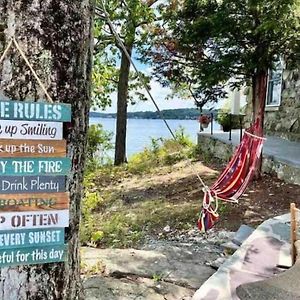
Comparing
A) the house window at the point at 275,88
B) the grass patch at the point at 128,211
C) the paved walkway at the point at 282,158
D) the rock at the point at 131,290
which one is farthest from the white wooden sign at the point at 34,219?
the house window at the point at 275,88

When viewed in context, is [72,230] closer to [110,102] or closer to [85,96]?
[85,96]

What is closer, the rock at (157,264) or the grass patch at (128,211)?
the rock at (157,264)

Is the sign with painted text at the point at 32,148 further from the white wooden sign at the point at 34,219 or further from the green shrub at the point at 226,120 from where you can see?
the green shrub at the point at 226,120

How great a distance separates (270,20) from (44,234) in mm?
4805

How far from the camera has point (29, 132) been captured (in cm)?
135

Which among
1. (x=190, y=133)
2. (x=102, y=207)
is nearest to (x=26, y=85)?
(x=102, y=207)

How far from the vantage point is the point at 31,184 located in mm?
1351

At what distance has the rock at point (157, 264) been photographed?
296 cm

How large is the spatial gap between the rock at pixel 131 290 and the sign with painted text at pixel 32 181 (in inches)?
45.3

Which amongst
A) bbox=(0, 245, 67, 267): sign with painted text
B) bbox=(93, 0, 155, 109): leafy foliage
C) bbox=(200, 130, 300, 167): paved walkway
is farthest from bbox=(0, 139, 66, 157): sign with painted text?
bbox=(93, 0, 155, 109): leafy foliage

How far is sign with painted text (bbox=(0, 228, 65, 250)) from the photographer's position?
1.33m

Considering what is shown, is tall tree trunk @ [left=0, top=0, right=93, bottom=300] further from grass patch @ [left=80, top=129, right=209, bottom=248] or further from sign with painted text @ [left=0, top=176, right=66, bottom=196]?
grass patch @ [left=80, top=129, right=209, bottom=248]

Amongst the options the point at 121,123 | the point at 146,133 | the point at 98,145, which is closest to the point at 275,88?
the point at 121,123

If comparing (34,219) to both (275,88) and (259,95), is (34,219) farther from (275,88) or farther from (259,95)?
(275,88)
